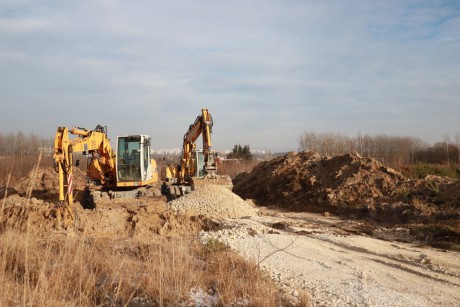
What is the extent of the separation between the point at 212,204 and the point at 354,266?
8508mm

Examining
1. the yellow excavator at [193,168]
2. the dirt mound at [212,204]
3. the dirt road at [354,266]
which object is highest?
the yellow excavator at [193,168]

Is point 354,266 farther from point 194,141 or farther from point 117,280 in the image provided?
point 194,141

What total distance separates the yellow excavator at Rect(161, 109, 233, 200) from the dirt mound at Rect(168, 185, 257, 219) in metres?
1.74

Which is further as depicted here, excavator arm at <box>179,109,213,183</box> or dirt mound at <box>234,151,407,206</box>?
dirt mound at <box>234,151,407,206</box>

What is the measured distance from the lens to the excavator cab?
656 inches

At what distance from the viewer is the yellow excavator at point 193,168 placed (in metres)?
18.2

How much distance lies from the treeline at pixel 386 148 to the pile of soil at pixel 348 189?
15142mm

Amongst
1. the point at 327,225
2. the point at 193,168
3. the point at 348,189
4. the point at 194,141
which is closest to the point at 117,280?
the point at 327,225

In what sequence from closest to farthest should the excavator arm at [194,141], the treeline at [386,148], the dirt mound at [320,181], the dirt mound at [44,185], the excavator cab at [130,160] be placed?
the excavator cab at [130,160], the excavator arm at [194,141], the dirt mound at [320,181], the dirt mound at [44,185], the treeline at [386,148]

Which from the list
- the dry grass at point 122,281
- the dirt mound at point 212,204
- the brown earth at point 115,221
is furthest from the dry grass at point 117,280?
the dirt mound at point 212,204

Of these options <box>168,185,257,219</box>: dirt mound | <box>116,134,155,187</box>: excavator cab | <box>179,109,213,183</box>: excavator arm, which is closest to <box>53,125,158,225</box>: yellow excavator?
<box>116,134,155,187</box>: excavator cab

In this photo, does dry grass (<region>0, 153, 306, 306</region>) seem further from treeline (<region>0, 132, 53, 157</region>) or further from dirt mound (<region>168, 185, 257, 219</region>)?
treeline (<region>0, 132, 53, 157</region>)

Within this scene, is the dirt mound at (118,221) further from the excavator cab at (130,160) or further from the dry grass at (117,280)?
the excavator cab at (130,160)

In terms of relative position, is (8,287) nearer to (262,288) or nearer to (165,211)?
(262,288)
